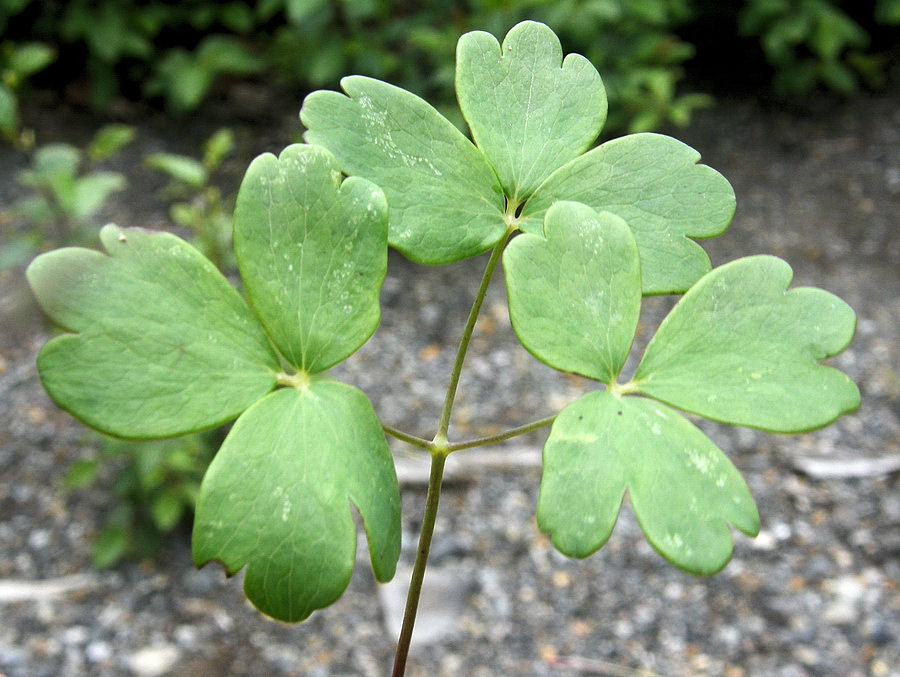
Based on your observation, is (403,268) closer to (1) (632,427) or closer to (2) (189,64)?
(2) (189,64)

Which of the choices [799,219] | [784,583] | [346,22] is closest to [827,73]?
[799,219]

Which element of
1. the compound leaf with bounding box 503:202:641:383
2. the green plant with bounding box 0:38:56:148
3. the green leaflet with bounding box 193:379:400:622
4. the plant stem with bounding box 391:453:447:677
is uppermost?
the compound leaf with bounding box 503:202:641:383

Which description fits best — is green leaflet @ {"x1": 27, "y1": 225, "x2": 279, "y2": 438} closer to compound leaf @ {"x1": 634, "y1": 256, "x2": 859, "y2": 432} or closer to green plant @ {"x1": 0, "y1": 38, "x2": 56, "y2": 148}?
compound leaf @ {"x1": 634, "y1": 256, "x2": 859, "y2": 432}

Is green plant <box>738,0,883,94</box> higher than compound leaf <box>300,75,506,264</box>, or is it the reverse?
compound leaf <box>300,75,506,264</box>

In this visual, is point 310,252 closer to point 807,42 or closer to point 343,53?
point 343,53

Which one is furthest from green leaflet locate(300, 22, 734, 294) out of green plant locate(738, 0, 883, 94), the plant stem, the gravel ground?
green plant locate(738, 0, 883, 94)

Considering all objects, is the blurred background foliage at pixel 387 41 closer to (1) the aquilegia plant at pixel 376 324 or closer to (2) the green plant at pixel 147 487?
(2) the green plant at pixel 147 487

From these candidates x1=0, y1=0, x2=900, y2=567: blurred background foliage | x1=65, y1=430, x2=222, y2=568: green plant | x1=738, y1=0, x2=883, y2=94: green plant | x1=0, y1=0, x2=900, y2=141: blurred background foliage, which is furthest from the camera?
x1=738, y1=0, x2=883, y2=94: green plant
